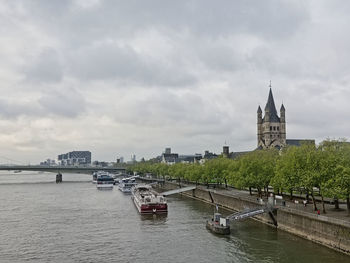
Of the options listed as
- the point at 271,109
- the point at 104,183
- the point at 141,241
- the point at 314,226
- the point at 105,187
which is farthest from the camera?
the point at 271,109

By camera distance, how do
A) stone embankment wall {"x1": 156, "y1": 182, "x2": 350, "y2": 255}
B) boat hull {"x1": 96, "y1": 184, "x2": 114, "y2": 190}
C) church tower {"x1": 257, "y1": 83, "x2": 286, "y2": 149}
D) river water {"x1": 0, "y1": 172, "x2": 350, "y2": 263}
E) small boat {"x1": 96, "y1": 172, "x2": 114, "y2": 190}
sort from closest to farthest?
stone embankment wall {"x1": 156, "y1": 182, "x2": 350, "y2": 255} → river water {"x1": 0, "y1": 172, "x2": 350, "y2": 263} → boat hull {"x1": 96, "y1": 184, "x2": 114, "y2": 190} → small boat {"x1": 96, "y1": 172, "x2": 114, "y2": 190} → church tower {"x1": 257, "y1": 83, "x2": 286, "y2": 149}

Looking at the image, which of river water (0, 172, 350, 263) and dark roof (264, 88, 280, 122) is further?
dark roof (264, 88, 280, 122)

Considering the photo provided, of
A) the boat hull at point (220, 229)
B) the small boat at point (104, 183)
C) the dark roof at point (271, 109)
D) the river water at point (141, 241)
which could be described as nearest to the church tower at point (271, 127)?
the dark roof at point (271, 109)

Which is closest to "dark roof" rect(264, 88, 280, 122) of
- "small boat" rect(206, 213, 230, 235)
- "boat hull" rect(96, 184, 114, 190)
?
"boat hull" rect(96, 184, 114, 190)

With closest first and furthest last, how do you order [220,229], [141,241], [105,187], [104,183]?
[141,241] < [220,229] < [105,187] < [104,183]

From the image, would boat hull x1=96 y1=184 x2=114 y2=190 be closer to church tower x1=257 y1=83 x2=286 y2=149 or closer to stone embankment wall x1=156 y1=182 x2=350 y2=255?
church tower x1=257 y1=83 x2=286 y2=149

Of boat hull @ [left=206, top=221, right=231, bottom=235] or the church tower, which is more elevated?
the church tower

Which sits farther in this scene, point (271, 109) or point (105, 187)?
point (271, 109)

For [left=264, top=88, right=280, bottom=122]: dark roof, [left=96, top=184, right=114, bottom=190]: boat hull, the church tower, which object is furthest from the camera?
[left=264, top=88, right=280, bottom=122]: dark roof

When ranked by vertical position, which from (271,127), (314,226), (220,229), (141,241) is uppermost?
(271,127)

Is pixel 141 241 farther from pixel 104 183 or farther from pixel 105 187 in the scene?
pixel 104 183

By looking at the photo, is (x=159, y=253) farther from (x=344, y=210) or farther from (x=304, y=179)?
(x=344, y=210)

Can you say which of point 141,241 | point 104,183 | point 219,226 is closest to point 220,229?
point 219,226

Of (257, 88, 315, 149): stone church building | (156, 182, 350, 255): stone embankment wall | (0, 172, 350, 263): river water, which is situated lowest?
(0, 172, 350, 263): river water
